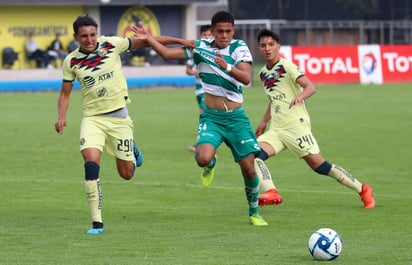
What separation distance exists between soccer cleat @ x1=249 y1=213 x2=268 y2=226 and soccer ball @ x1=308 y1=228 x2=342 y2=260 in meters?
2.34

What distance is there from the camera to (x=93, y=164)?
11.6 metres

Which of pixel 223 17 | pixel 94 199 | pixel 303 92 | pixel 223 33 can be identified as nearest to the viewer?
pixel 94 199

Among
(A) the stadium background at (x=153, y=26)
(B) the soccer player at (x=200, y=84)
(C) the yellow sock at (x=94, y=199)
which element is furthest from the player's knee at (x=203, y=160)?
(A) the stadium background at (x=153, y=26)

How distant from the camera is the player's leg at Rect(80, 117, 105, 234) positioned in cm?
1152

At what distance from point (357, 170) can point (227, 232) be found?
258 inches

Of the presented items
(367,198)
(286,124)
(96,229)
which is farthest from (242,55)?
(367,198)

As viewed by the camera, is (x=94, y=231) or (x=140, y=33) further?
(x=140, y=33)

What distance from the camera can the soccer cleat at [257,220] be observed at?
12.1m

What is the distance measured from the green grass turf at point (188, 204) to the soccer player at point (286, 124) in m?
0.38

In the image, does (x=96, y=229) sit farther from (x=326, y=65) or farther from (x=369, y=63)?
(x=369, y=63)

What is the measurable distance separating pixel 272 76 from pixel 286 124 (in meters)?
0.60

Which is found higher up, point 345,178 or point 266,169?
point 266,169

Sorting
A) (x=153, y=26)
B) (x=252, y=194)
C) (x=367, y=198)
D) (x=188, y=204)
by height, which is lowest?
(x=153, y=26)

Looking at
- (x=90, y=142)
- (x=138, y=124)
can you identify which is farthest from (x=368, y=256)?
(x=138, y=124)
